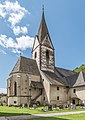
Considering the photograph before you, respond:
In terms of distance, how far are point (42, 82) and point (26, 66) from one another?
5.59 metres

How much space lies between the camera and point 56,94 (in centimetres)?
4838

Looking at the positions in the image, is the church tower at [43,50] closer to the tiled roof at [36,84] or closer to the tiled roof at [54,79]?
the tiled roof at [54,79]

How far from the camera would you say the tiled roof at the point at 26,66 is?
48.3 metres

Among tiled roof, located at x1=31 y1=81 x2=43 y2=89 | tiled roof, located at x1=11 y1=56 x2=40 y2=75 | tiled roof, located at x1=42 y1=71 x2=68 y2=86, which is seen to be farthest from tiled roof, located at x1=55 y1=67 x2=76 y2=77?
tiled roof, located at x1=31 y1=81 x2=43 y2=89

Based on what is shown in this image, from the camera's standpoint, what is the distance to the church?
154ft

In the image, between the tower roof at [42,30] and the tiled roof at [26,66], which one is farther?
the tower roof at [42,30]

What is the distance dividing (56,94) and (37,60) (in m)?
10.7

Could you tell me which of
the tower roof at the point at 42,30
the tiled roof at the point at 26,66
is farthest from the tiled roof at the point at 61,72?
the tower roof at the point at 42,30

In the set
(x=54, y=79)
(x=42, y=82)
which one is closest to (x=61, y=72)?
(x=54, y=79)

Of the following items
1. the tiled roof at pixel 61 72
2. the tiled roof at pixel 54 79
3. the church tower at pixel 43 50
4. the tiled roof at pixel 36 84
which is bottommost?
the tiled roof at pixel 36 84

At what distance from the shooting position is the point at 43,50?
5381 cm

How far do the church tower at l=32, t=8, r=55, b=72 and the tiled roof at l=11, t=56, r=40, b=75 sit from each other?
1515 millimetres

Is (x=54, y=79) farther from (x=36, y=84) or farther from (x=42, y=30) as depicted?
(x=42, y=30)

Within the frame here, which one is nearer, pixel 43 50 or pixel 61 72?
pixel 43 50
